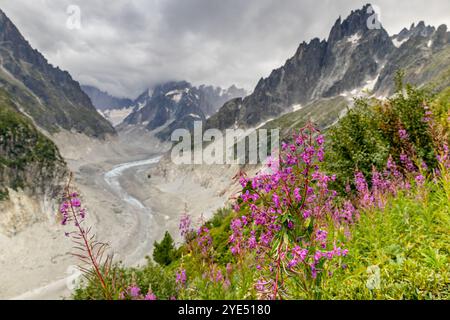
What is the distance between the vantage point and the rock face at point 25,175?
75.5m

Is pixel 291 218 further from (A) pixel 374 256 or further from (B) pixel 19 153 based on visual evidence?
(B) pixel 19 153

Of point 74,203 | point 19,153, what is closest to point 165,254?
point 74,203

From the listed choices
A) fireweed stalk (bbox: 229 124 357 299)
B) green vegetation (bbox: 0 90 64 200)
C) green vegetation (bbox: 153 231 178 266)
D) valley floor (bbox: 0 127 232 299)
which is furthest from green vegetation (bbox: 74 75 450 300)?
green vegetation (bbox: 0 90 64 200)

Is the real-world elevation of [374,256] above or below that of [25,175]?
below

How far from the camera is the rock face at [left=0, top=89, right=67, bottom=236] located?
75500mm

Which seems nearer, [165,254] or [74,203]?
[74,203]

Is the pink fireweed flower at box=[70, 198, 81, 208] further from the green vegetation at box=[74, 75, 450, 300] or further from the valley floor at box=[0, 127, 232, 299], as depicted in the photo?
the valley floor at box=[0, 127, 232, 299]

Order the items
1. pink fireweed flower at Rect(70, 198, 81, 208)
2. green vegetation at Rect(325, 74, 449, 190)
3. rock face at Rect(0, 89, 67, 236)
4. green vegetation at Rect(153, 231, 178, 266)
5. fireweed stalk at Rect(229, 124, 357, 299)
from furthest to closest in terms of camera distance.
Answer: rock face at Rect(0, 89, 67, 236) → green vegetation at Rect(153, 231, 178, 266) → green vegetation at Rect(325, 74, 449, 190) → pink fireweed flower at Rect(70, 198, 81, 208) → fireweed stalk at Rect(229, 124, 357, 299)

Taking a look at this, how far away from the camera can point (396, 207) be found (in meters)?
6.62

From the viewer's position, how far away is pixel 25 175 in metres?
89.2

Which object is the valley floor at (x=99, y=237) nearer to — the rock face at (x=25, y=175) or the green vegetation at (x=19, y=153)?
the rock face at (x=25, y=175)
